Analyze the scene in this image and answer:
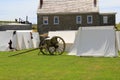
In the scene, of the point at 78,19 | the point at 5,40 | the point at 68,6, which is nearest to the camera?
the point at 5,40

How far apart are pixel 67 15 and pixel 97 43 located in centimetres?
3493

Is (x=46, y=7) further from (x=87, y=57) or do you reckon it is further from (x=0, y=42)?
(x=87, y=57)

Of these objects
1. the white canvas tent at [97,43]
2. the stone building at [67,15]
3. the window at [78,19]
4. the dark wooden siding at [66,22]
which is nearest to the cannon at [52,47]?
the white canvas tent at [97,43]

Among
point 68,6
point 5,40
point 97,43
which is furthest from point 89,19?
point 97,43

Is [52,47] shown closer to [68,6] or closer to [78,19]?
[78,19]

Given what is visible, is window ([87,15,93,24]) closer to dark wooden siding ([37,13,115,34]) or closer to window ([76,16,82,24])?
dark wooden siding ([37,13,115,34])

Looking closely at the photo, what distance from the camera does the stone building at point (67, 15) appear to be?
59.8 metres

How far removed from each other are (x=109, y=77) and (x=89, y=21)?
4582 centimetres

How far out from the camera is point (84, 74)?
612 inches

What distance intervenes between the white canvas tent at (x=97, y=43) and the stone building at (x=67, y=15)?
33.6 m

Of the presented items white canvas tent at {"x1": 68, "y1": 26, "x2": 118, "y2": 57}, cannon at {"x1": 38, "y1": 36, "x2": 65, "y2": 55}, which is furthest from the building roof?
white canvas tent at {"x1": 68, "y1": 26, "x2": 118, "y2": 57}

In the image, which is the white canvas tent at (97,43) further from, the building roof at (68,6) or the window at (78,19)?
the window at (78,19)

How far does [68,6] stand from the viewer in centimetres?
6072

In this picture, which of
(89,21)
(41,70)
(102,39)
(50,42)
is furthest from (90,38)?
(89,21)
